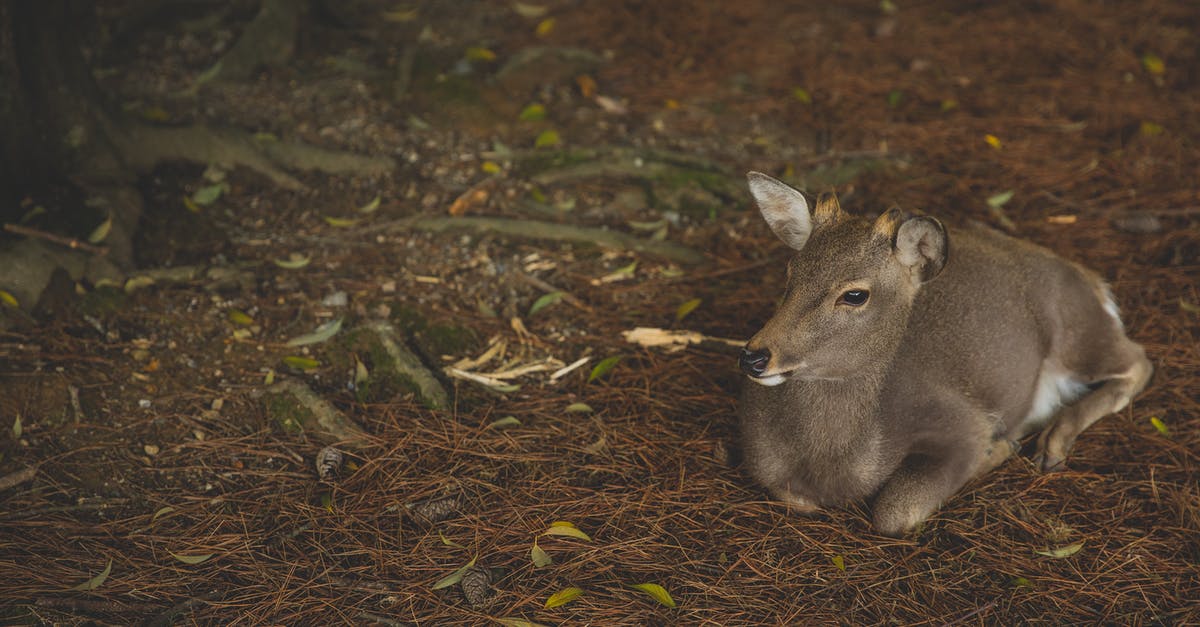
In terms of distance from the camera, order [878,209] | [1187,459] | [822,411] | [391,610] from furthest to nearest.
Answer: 1. [878,209]
2. [1187,459]
3. [822,411]
4. [391,610]

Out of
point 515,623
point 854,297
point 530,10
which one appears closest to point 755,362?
point 854,297

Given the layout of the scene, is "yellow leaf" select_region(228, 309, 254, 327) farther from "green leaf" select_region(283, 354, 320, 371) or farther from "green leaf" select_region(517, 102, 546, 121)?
"green leaf" select_region(517, 102, 546, 121)

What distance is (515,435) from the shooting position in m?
4.64

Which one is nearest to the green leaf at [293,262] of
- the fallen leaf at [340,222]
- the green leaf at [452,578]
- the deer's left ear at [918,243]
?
the fallen leaf at [340,222]

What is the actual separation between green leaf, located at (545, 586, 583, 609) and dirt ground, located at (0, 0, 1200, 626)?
0.04 m

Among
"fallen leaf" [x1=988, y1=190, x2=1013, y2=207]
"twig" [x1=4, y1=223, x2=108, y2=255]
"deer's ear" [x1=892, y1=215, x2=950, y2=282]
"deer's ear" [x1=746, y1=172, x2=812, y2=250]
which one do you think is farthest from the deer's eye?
"twig" [x1=4, y1=223, x2=108, y2=255]

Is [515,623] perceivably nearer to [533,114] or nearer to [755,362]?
[755,362]

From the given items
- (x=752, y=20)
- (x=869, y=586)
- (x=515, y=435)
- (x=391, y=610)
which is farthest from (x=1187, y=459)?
(x=752, y=20)

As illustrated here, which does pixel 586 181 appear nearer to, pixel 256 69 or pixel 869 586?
pixel 256 69

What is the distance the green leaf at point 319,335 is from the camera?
200 inches

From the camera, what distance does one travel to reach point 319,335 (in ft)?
16.7

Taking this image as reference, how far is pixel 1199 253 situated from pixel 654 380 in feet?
11.6

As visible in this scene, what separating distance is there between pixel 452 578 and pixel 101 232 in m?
3.11

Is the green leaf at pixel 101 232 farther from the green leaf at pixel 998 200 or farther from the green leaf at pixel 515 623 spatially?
the green leaf at pixel 998 200
